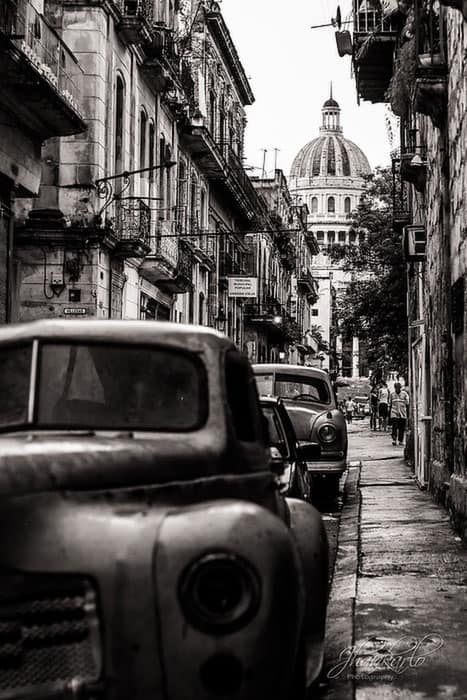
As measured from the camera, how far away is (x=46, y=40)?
16688 mm

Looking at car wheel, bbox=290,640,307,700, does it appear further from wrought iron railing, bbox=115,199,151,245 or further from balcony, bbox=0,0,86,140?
wrought iron railing, bbox=115,199,151,245

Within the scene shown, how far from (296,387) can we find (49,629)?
40.2 ft

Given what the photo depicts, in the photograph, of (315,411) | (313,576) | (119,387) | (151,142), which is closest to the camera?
(119,387)

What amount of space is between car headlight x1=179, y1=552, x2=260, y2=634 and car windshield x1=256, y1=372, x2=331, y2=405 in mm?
11823

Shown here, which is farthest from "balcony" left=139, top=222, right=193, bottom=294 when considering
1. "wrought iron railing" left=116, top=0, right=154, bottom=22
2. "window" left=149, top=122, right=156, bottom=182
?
"wrought iron railing" left=116, top=0, right=154, bottom=22

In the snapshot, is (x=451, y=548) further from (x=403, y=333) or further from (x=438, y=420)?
(x=403, y=333)

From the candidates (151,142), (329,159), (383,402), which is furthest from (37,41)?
(329,159)

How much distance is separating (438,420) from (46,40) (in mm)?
8094

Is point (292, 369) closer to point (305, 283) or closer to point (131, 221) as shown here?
point (131, 221)

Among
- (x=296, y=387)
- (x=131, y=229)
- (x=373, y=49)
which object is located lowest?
(x=296, y=387)

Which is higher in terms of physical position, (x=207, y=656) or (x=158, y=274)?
(x=158, y=274)

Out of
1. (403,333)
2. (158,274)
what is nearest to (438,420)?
(158,274)

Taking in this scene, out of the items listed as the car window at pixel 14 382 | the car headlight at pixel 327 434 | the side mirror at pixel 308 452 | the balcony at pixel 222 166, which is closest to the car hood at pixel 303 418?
the car headlight at pixel 327 434

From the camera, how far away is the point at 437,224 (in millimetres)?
13531
